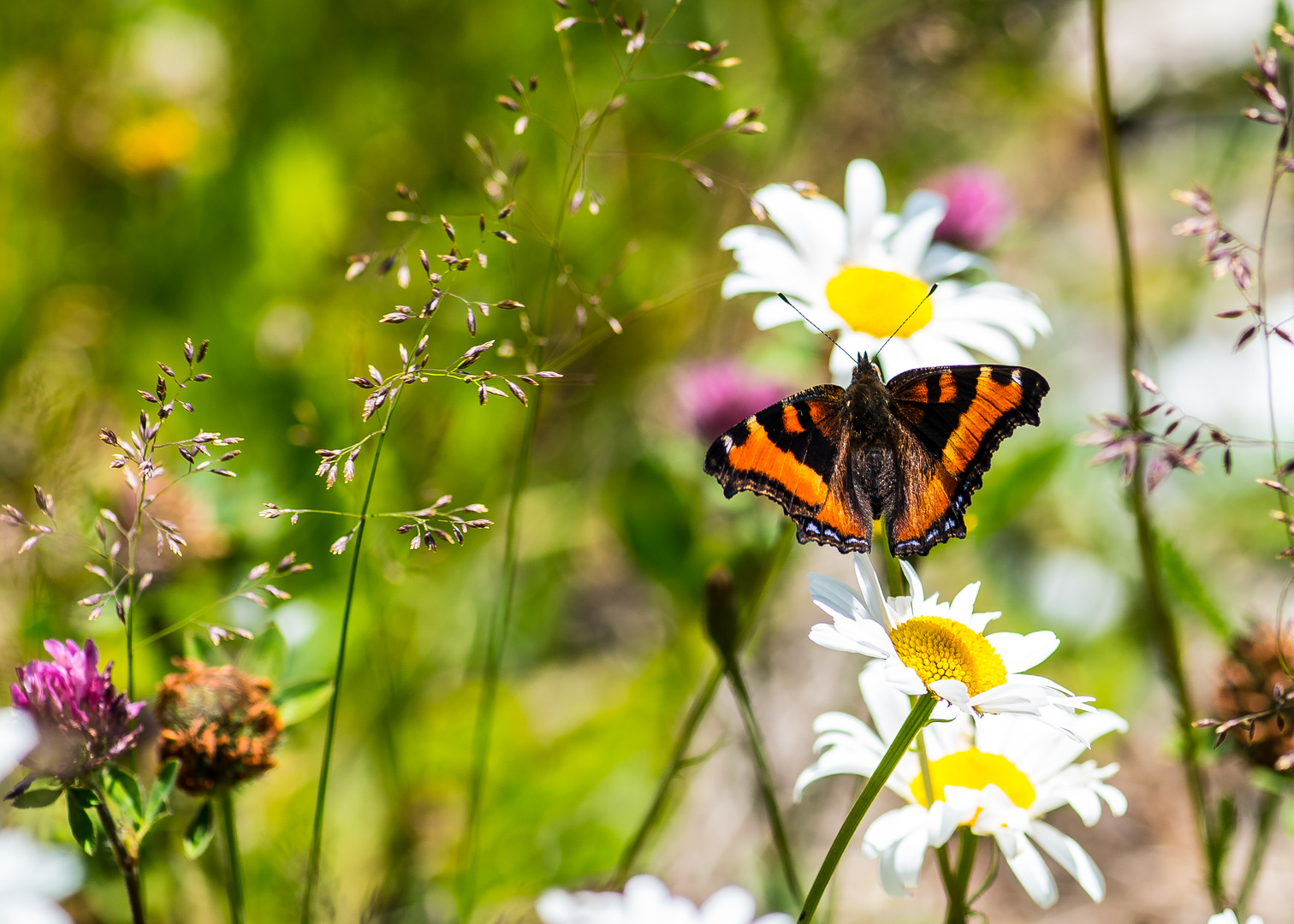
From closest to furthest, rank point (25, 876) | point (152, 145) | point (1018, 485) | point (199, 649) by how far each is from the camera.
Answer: point (25, 876)
point (199, 649)
point (1018, 485)
point (152, 145)

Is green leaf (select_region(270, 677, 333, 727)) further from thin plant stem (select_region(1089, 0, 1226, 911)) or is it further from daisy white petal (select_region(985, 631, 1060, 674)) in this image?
thin plant stem (select_region(1089, 0, 1226, 911))

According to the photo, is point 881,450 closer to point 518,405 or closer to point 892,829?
point 892,829

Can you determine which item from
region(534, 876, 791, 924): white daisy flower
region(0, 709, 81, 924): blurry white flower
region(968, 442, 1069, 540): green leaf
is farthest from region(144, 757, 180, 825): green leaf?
region(968, 442, 1069, 540): green leaf

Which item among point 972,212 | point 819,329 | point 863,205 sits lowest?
point 819,329

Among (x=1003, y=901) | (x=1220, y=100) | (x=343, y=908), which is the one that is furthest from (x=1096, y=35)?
(x=1220, y=100)

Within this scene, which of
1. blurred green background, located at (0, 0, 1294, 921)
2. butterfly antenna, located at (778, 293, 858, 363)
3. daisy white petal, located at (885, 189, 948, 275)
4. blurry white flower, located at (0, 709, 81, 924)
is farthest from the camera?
blurred green background, located at (0, 0, 1294, 921)

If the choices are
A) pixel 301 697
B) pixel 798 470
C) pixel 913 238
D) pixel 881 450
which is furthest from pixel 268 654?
pixel 913 238

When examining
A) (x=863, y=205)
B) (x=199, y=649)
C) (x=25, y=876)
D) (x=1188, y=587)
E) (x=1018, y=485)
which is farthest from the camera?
(x=1018, y=485)
